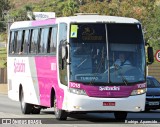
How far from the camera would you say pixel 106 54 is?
19.3m

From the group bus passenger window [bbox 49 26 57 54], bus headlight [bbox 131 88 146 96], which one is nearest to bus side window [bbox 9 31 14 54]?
bus passenger window [bbox 49 26 57 54]

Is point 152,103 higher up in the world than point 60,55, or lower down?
lower down

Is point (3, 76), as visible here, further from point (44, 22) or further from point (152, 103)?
point (44, 22)

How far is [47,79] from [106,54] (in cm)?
286

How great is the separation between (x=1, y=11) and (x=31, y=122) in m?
93.7

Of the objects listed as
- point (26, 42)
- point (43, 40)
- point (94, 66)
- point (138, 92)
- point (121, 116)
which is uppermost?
point (43, 40)

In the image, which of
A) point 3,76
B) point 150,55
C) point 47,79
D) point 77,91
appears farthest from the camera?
point 3,76

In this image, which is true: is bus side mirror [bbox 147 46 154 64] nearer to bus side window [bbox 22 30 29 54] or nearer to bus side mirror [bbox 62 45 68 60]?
bus side mirror [bbox 62 45 68 60]

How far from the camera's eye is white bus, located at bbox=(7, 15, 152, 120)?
18.9 metres

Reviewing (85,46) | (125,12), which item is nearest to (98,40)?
(85,46)

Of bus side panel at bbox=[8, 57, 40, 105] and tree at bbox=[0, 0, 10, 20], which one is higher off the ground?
bus side panel at bbox=[8, 57, 40, 105]

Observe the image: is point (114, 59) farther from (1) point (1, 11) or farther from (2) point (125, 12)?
(1) point (1, 11)

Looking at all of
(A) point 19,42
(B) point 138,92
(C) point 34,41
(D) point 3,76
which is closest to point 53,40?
(C) point 34,41

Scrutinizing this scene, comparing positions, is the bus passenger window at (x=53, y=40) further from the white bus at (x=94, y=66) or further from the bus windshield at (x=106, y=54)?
the bus windshield at (x=106, y=54)
